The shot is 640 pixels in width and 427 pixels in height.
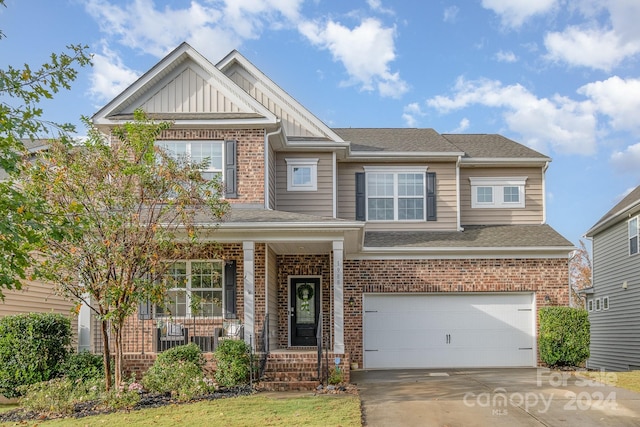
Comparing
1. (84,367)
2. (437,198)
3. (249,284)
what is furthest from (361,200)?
(84,367)

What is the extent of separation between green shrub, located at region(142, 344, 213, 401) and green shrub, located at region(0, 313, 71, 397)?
181 centimetres

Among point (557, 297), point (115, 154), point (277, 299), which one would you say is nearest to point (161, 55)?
point (115, 154)

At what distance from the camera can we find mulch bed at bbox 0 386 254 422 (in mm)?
10656

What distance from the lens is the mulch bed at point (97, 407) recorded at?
1066cm

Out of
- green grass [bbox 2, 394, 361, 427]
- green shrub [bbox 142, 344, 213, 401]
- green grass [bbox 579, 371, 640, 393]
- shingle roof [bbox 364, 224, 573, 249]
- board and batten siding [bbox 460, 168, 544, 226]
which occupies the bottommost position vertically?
green grass [bbox 579, 371, 640, 393]

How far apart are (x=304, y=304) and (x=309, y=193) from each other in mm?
2974

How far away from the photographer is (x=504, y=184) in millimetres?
20250

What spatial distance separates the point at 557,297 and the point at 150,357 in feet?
34.1

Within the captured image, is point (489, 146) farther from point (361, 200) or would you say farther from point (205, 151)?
point (205, 151)

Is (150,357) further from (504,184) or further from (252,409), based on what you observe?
(504,184)

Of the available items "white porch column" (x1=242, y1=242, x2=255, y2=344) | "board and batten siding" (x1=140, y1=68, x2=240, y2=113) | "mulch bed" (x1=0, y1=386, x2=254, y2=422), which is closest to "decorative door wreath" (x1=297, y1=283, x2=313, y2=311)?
"white porch column" (x1=242, y1=242, x2=255, y2=344)

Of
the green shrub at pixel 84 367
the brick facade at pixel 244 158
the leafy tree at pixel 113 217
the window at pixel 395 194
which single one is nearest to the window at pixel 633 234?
the window at pixel 395 194

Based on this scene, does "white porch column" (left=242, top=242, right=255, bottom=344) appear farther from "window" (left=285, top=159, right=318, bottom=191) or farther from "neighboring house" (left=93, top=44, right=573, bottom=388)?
"window" (left=285, top=159, right=318, bottom=191)

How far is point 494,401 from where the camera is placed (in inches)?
436
